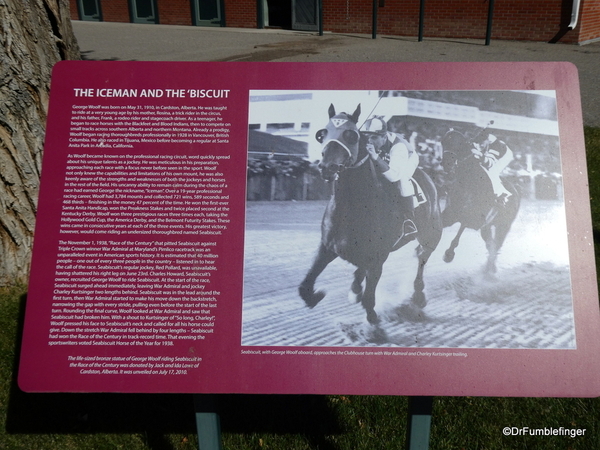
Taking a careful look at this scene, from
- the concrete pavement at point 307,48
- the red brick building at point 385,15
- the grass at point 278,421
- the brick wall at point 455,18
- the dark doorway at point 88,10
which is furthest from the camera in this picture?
the dark doorway at point 88,10

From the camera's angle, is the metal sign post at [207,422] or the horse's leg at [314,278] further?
the metal sign post at [207,422]

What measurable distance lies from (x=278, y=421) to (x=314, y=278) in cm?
136

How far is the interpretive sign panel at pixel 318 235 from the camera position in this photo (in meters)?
1.94

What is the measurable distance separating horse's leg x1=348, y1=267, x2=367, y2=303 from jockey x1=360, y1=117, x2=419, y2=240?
209 mm

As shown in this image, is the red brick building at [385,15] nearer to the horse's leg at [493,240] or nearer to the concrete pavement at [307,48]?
the concrete pavement at [307,48]

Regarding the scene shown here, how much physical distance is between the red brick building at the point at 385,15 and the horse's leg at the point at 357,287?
14621mm

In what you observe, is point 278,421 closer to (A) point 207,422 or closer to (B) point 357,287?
(A) point 207,422

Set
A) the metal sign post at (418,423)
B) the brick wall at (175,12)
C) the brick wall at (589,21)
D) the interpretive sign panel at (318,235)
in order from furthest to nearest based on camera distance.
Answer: the brick wall at (175,12) → the brick wall at (589,21) → the metal sign post at (418,423) → the interpretive sign panel at (318,235)

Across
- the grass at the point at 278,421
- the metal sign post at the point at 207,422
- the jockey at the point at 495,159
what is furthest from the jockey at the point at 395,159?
the grass at the point at 278,421

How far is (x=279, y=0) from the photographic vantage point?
19.2 m

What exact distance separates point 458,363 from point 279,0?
18.9 metres

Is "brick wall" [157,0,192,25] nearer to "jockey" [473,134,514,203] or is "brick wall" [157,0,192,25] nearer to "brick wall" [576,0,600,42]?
"brick wall" [576,0,600,42]

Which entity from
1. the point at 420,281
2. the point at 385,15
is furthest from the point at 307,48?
the point at 420,281

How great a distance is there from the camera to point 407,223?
201 cm
